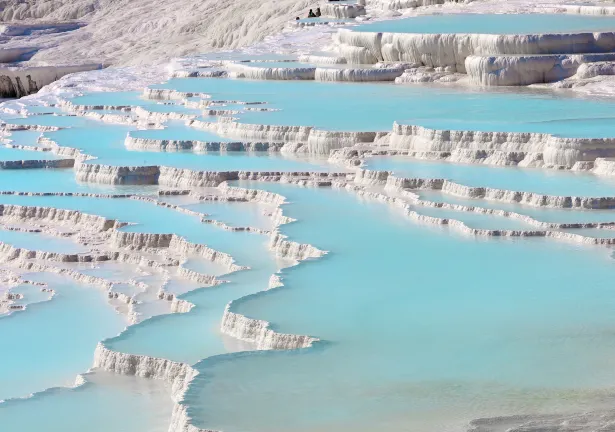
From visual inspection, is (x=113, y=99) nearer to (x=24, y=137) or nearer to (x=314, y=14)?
(x=24, y=137)

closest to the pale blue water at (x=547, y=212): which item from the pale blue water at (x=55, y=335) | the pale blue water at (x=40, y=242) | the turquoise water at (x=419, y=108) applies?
the turquoise water at (x=419, y=108)

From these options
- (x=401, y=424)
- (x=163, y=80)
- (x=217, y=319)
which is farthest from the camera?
(x=163, y=80)

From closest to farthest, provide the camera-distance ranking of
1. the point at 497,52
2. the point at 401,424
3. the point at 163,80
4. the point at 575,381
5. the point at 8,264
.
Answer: the point at 401,424, the point at 575,381, the point at 8,264, the point at 497,52, the point at 163,80

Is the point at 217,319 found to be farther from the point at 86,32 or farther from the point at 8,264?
the point at 86,32

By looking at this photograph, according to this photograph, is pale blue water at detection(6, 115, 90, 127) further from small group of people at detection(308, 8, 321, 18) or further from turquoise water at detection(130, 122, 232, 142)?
small group of people at detection(308, 8, 321, 18)

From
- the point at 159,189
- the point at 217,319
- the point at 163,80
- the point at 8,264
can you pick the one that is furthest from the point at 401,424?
the point at 163,80

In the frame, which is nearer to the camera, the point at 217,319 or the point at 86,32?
the point at 217,319
